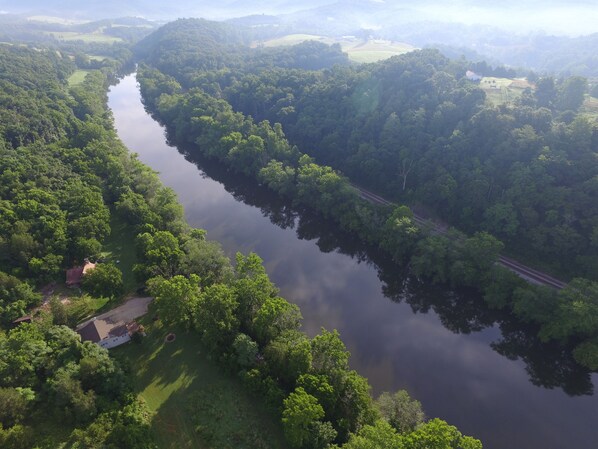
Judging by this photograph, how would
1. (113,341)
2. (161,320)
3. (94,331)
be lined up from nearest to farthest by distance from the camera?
1. (94,331)
2. (113,341)
3. (161,320)

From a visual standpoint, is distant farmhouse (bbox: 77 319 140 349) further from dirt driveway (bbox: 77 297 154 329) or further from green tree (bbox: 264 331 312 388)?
green tree (bbox: 264 331 312 388)

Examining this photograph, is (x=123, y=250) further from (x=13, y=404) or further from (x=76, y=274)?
(x=13, y=404)

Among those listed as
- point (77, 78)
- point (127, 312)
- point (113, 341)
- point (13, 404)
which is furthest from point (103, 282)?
point (77, 78)

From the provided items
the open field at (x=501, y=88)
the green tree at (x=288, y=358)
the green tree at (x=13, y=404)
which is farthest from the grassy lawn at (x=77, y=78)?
the green tree at (x=288, y=358)

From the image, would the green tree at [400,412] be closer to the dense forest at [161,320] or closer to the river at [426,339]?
the dense forest at [161,320]

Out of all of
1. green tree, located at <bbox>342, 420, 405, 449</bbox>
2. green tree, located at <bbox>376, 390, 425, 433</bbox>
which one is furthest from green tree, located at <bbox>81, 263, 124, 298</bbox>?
green tree, located at <bbox>376, 390, 425, 433</bbox>

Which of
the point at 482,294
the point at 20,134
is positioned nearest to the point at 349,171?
the point at 482,294
